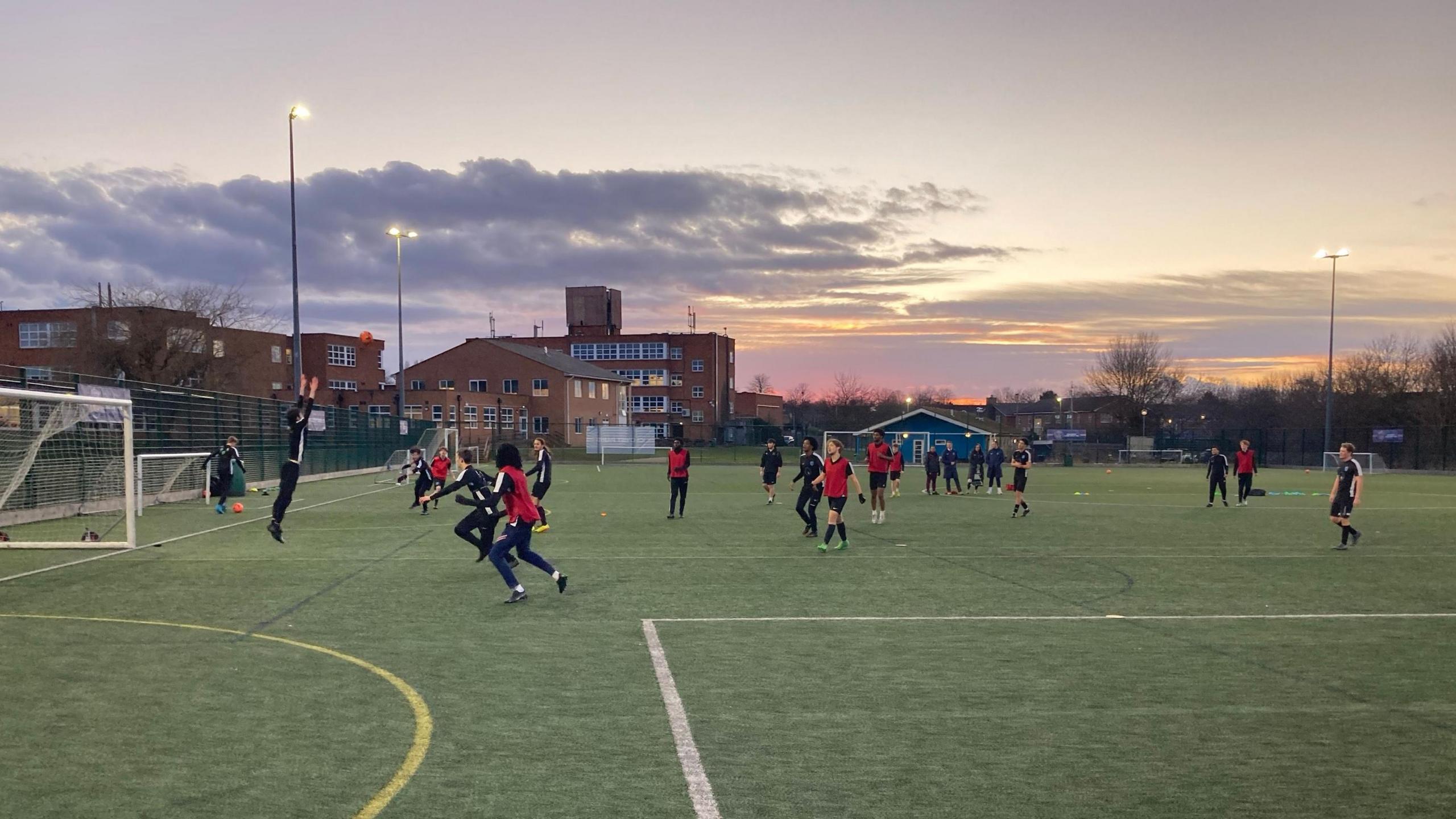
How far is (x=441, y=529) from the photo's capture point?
20.4 meters

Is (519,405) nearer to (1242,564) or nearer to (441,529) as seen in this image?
(441,529)

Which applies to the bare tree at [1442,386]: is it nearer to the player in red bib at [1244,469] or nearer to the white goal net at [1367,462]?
the white goal net at [1367,462]

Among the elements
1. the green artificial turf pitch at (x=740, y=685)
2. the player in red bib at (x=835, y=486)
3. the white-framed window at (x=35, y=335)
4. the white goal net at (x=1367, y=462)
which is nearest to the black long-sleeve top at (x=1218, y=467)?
the green artificial turf pitch at (x=740, y=685)

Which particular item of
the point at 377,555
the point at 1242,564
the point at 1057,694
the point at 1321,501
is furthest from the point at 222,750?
the point at 1321,501

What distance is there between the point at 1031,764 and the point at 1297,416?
337ft

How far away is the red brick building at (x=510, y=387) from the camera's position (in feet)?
274

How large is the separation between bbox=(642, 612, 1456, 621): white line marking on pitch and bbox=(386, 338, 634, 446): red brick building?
72.7m

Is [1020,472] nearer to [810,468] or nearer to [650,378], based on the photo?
[810,468]

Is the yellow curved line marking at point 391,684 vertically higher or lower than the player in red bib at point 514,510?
lower

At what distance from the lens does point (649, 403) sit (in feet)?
356

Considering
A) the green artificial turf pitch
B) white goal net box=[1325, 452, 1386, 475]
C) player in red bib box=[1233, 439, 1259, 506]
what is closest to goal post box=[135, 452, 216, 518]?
the green artificial turf pitch

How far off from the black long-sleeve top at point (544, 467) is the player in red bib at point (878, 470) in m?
6.78

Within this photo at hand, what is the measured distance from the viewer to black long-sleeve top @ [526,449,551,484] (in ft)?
55.8

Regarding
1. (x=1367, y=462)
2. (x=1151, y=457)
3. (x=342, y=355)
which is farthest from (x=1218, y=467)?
(x=342, y=355)
